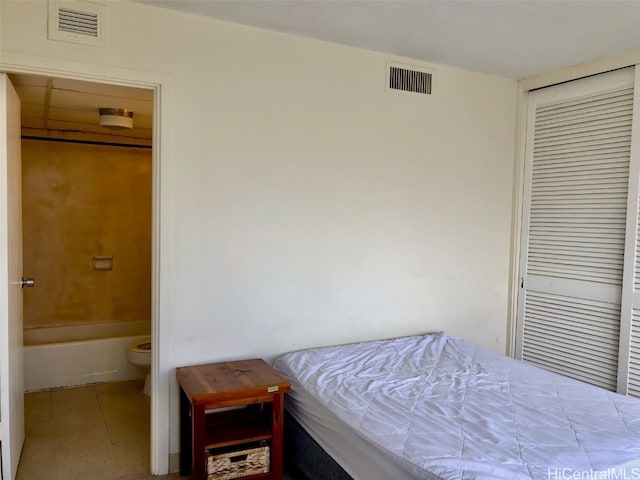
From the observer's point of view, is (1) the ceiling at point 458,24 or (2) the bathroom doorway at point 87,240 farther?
(2) the bathroom doorway at point 87,240

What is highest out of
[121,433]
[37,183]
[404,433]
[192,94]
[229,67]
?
[229,67]

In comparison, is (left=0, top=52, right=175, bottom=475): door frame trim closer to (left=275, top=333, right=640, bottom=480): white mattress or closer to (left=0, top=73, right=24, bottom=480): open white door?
(left=0, top=73, right=24, bottom=480): open white door

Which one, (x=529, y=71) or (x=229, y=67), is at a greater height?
(x=529, y=71)

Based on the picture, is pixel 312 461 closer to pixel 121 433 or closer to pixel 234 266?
pixel 234 266

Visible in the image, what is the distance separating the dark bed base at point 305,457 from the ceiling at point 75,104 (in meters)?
2.01

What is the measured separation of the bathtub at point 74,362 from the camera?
369 centimetres

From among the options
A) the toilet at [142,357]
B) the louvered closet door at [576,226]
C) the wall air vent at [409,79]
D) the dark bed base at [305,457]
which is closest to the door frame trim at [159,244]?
the dark bed base at [305,457]

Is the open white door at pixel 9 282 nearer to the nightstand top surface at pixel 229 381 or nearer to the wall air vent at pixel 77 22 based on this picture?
the wall air vent at pixel 77 22

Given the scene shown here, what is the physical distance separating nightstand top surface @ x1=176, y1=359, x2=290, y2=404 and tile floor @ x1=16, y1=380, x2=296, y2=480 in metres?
0.57

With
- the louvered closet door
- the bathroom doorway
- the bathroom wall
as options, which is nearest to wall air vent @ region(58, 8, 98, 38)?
the bathroom doorway

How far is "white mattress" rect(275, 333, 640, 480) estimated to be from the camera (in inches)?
63.5

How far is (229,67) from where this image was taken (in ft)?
8.68

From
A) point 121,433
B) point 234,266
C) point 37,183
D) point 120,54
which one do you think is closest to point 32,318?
point 37,183

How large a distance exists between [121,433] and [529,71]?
360cm
